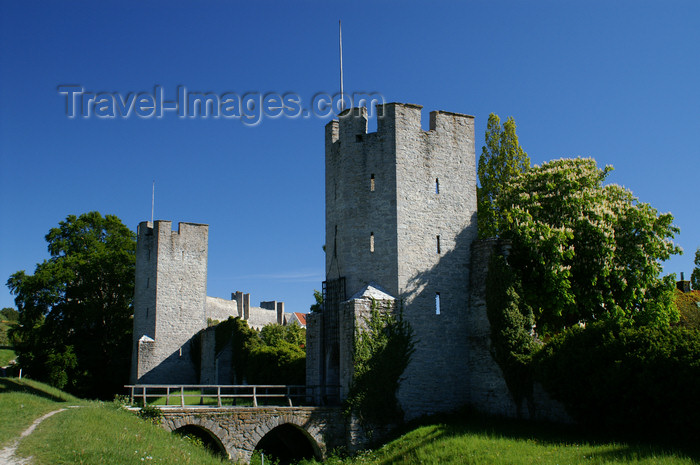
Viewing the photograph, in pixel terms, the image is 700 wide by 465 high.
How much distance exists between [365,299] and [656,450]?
422 inches

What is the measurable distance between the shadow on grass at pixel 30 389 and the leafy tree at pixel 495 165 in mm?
21482

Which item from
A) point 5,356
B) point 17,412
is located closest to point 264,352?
point 17,412

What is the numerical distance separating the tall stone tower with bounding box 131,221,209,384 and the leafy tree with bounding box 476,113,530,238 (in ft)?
61.6

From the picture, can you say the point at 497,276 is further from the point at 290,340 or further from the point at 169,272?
the point at 169,272

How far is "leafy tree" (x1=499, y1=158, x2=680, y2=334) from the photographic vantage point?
21.7 m

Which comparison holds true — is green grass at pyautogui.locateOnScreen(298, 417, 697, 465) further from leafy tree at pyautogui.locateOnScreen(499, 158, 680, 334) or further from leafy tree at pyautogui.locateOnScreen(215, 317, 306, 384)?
leafy tree at pyautogui.locateOnScreen(215, 317, 306, 384)

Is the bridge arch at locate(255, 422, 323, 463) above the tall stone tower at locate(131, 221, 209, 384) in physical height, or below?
below

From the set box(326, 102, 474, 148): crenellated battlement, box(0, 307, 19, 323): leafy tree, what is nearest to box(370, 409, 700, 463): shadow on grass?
box(326, 102, 474, 148): crenellated battlement

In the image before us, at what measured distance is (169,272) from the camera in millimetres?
37031

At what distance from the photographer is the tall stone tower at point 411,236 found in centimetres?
2273

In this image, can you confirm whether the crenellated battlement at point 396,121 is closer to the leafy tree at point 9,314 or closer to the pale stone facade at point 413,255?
the pale stone facade at point 413,255

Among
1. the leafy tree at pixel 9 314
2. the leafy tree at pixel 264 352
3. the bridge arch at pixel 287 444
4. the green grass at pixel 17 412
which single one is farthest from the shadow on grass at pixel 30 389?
the leafy tree at pixel 9 314

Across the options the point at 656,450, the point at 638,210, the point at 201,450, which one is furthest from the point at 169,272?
the point at 656,450

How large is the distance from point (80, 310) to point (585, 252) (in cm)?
2978
